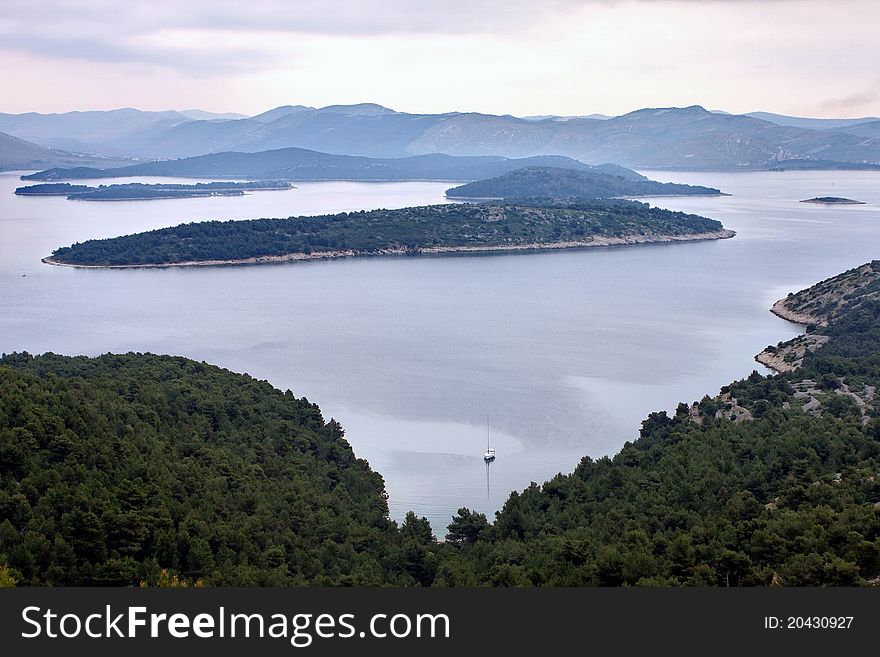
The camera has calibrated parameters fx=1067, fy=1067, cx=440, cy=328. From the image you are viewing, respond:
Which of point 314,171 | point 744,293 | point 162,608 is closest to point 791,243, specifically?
point 744,293

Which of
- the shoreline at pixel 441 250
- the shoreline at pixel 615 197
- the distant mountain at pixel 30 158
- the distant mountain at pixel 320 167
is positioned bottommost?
the shoreline at pixel 441 250

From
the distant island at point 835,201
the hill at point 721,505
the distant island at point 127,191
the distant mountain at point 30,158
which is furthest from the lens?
the distant mountain at point 30,158

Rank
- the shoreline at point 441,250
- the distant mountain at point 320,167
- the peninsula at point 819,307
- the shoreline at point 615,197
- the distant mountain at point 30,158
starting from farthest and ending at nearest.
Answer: the distant mountain at point 30,158, the distant mountain at point 320,167, the shoreline at point 615,197, the shoreline at point 441,250, the peninsula at point 819,307

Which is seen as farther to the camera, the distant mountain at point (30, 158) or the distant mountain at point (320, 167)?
the distant mountain at point (30, 158)

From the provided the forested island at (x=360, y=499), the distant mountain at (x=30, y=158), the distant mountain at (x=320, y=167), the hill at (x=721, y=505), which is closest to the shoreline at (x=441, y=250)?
the forested island at (x=360, y=499)

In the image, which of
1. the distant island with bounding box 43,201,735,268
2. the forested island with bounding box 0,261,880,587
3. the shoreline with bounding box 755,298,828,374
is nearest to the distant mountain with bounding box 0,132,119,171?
the distant island with bounding box 43,201,735,268

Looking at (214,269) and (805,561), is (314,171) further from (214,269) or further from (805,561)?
(805,561)

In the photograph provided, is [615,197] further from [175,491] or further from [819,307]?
[175,491]

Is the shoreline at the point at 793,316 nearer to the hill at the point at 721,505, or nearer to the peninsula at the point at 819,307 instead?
the peninsula at the point at 819,307
